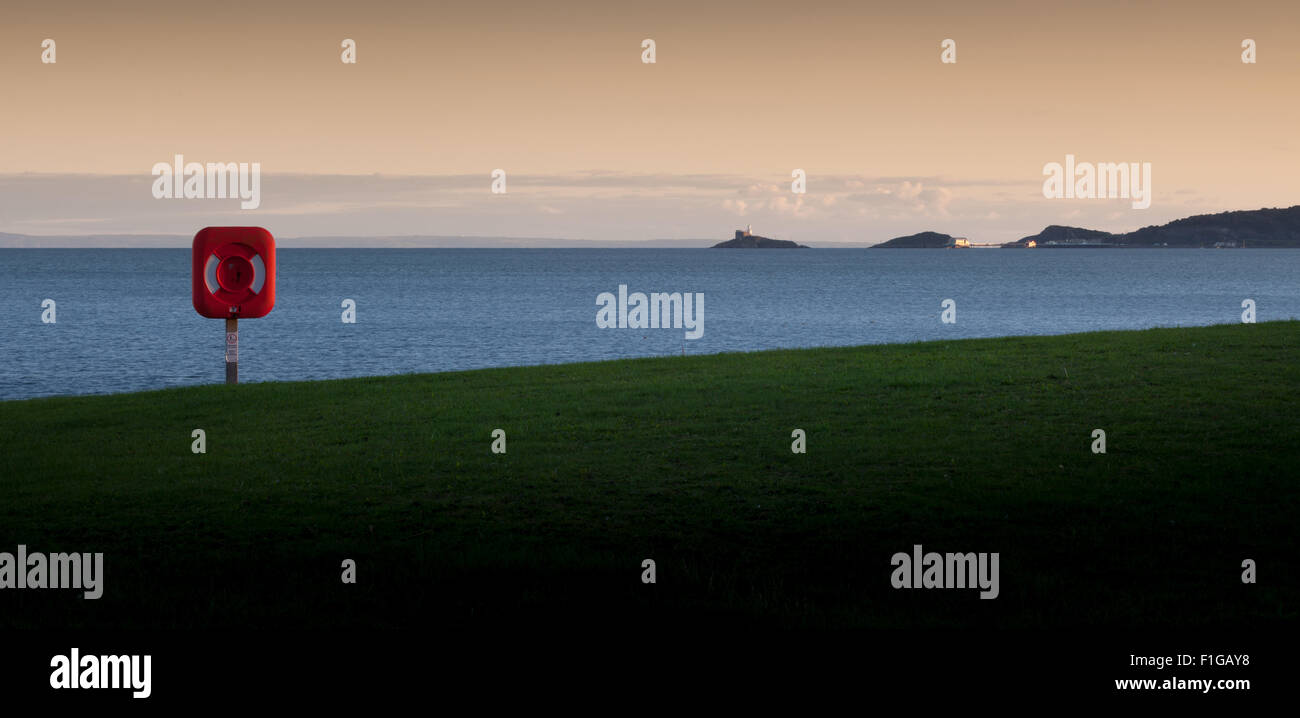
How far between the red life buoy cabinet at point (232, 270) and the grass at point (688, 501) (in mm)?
2999

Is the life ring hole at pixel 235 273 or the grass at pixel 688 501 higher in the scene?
the life ring hole at pixel 235 273

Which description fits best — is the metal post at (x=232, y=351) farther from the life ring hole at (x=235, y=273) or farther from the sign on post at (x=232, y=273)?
the life ring hole at (x=235, y=273)

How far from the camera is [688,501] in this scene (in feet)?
36.2

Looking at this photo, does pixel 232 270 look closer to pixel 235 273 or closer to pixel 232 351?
pixel 235 273

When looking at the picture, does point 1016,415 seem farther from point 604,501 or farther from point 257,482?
point 257,482

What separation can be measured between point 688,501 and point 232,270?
1387cm

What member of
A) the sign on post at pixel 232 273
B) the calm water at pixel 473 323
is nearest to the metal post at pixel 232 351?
the sign on post at pixel 232 273

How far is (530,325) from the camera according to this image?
75062 mm

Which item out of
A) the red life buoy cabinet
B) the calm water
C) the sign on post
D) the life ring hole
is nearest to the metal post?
the sign on post

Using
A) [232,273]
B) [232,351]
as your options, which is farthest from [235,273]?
[232,351]

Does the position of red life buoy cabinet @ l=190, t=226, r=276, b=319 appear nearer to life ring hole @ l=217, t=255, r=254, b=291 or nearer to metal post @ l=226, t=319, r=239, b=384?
life ring hole @ l=217, t=255, r=254, b=291

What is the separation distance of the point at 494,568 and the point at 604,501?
2.27m

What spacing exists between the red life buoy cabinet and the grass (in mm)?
2999

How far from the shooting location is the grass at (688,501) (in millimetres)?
8117
